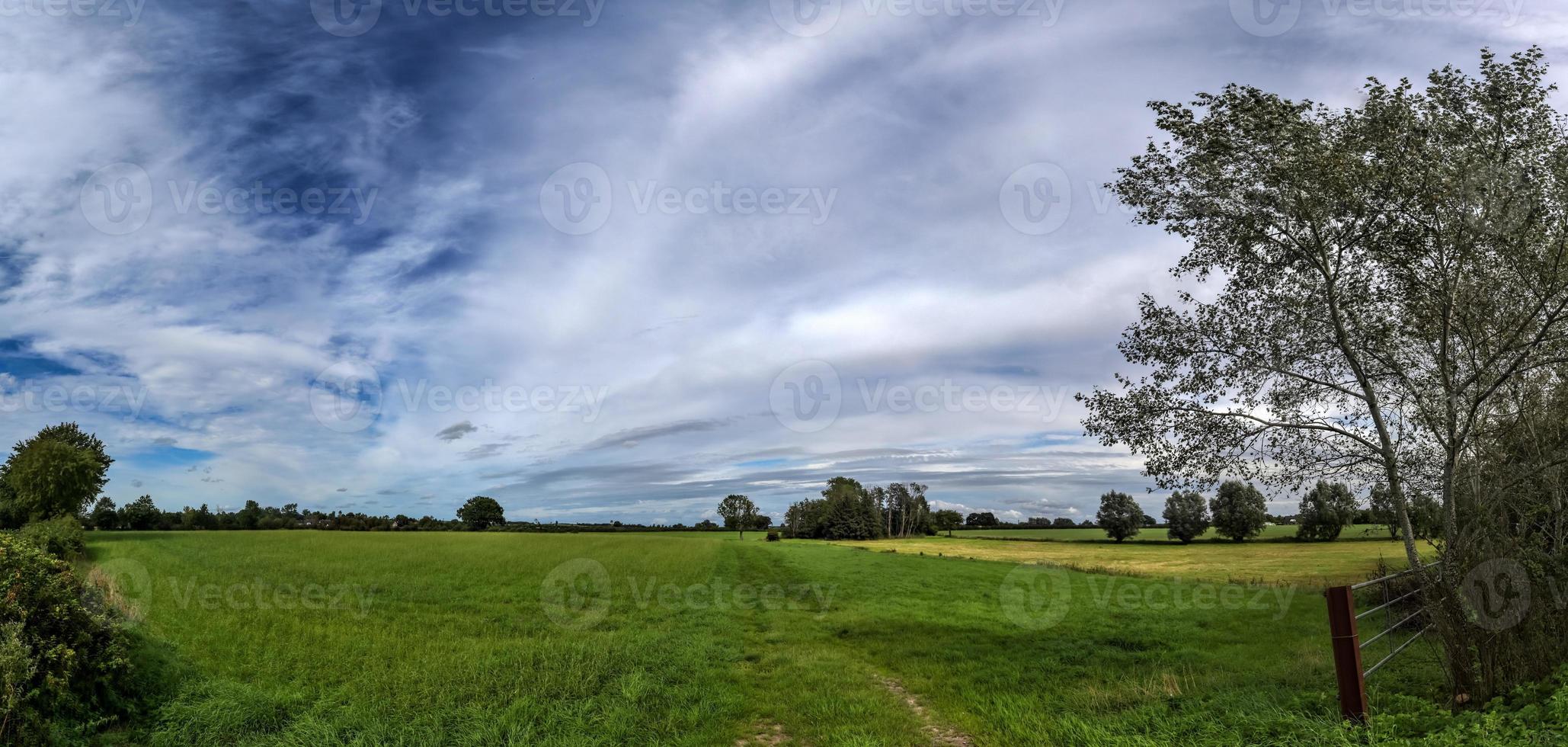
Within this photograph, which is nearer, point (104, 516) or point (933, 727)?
point (933, 727)

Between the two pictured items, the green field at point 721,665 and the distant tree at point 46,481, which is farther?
the distant tree at point 46,481

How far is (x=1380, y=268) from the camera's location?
14672 millimetres

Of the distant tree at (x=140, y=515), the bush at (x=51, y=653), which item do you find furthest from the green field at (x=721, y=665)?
the distant tree at (x=140, y=515)

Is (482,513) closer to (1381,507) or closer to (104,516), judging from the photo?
(104,516)

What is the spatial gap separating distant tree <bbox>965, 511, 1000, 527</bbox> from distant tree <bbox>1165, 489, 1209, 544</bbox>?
7702cm

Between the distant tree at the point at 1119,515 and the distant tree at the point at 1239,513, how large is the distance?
14.7 metres

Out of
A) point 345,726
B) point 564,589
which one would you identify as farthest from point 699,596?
point 345,726

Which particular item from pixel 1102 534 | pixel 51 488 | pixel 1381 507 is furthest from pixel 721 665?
pixel 1102 534

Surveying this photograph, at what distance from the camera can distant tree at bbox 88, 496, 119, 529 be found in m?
93.9

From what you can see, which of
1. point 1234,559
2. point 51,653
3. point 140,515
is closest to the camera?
point 51,653

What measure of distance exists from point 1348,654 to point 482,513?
17568cm

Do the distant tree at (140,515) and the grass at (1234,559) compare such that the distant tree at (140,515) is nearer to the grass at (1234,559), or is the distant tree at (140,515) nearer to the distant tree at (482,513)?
the distant tree at (482,513)

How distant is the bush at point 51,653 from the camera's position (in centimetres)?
909

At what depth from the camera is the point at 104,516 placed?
95.1m
